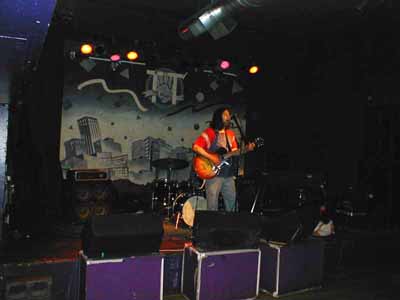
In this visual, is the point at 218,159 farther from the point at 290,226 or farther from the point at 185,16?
the point at 185,16

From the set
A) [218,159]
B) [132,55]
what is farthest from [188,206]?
[132,55]

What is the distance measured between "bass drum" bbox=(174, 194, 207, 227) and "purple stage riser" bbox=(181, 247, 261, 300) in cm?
155

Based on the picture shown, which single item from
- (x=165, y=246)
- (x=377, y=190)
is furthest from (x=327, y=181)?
(x=165, y=246)

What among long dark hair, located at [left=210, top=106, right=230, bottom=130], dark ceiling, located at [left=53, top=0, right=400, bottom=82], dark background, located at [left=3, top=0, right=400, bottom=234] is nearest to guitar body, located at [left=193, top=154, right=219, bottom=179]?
long dark hair, located at [left=210, top=106, right=230, bottom=130]

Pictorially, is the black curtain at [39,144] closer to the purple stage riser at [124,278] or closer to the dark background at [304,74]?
the dark background at [304,74]

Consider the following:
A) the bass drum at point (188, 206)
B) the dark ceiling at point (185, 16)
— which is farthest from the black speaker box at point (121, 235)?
the dark ceiling at point (185, 16)

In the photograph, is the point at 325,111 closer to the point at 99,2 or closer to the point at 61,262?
the point at 99,2

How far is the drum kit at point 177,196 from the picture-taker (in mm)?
5320

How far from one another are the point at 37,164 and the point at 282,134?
4.08 meters

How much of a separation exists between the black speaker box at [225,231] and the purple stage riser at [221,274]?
0.07 metres

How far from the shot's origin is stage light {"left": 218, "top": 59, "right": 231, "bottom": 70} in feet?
22.4

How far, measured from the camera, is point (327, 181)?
6191 millimetres

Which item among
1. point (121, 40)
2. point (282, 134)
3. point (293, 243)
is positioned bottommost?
point (293, 243)

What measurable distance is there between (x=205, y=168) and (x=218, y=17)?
64.8 inches
